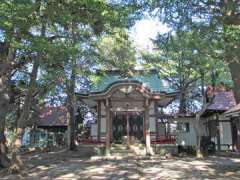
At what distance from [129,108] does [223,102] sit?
22.3 ft

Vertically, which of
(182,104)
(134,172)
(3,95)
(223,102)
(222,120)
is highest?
(182,104)

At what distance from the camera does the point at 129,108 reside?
954 inches

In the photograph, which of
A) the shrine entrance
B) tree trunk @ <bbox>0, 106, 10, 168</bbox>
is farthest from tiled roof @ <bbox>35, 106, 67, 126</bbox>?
tree trunk @ <bbox>0, 106, 10, 168</bbox>

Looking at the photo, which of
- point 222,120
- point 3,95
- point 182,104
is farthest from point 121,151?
point 182,104

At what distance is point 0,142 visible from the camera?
54.6ft

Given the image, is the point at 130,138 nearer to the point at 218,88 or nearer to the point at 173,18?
the point at 218,88

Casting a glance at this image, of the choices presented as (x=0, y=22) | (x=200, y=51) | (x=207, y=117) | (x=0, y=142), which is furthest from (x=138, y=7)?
(x=207, y=117)

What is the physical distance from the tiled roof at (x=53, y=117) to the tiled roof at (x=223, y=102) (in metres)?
17.3

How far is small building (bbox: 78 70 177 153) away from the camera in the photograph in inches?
905

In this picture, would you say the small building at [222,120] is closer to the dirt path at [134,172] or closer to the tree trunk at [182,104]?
the tree trunk at [182,104]

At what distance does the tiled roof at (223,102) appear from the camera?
25.4 meters

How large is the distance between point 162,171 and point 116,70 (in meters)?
15.9

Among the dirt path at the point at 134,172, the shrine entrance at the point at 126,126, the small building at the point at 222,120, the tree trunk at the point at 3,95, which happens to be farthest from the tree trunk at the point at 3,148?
the small building at the point at 222,120

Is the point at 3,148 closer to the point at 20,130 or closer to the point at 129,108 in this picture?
the point at 20,130
